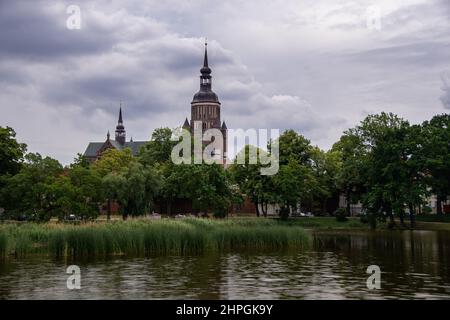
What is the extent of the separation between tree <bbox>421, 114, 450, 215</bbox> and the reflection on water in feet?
115

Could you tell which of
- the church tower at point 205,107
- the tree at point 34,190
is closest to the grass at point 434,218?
the tree at point 34,190

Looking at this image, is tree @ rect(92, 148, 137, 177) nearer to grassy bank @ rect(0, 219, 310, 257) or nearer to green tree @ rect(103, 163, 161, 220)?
green tree @ rect(103, 163, 161, 220)

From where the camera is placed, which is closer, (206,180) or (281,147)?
(206,180)

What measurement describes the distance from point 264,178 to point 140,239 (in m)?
42.3

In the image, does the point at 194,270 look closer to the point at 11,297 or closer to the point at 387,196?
the point at 11,297

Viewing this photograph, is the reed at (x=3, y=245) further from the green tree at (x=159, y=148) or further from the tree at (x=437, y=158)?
the green tree at (x=159, y=148)

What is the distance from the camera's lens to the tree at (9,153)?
5919 cm

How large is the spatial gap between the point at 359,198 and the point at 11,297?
188ft

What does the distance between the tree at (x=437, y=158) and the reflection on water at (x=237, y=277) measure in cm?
3508

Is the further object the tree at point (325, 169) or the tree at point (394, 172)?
the tree at point (325, 169)

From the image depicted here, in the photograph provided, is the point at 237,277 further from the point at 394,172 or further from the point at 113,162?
the point at 113,162

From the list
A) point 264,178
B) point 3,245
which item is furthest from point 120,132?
point 3,245
